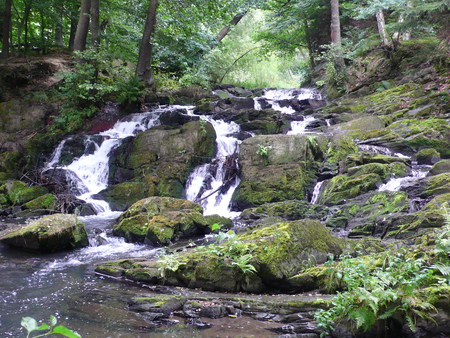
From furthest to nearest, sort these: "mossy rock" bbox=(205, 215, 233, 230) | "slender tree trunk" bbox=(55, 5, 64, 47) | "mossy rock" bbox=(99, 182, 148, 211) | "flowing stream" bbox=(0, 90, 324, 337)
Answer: "slender tree trunk" bbox=(55, 5, 64, 47), "mossy rock" bbox=(99, 182, 148, 211), "mossy rock" bbox=(205, 215, 233, 230), "flowing stream" bbox=(0, 90, 324, 337)

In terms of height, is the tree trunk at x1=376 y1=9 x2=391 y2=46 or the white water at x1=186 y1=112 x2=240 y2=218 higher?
the tree trunk at x1=376 y1=9 x2=391 y2=46

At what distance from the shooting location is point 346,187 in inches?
392

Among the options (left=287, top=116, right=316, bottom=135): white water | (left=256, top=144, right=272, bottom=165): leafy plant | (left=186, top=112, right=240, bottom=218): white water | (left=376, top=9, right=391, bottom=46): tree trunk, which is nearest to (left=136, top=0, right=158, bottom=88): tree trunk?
(left=186, top=112, right=240, bottom=218): white water

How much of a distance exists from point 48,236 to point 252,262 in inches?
179

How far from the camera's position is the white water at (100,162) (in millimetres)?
12956

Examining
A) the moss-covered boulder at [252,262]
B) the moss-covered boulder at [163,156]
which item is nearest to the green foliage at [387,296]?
the moss-covered boulder at [252,262]

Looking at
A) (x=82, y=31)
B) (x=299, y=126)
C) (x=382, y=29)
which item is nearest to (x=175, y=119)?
Result: (x=299, y=126)

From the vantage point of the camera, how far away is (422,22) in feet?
45.6

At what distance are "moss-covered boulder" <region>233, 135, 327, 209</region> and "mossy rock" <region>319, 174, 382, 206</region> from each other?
0.90m

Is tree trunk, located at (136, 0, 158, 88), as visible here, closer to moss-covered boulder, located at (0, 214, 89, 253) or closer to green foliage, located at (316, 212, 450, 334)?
moss-covered boulder, located at (0, 214, 89, 253)

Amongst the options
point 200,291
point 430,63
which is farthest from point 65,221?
point 430,63

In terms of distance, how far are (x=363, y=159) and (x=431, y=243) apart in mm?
6380

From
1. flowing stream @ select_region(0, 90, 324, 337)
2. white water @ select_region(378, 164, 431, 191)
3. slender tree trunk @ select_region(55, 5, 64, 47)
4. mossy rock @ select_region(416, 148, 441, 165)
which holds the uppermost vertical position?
slender tree trunk @ select_region(55, 5, 64, 47)

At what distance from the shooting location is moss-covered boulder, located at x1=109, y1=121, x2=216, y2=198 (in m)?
13.2
